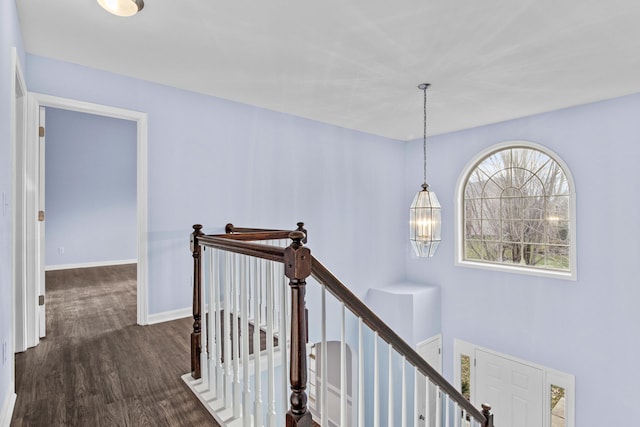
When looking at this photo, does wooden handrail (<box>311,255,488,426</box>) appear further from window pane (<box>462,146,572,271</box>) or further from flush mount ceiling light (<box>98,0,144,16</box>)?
window pane (<box>462,146,572,271</box>)

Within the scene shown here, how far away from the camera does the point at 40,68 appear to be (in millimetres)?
2785

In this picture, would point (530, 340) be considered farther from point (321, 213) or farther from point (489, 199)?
point (321, 213)

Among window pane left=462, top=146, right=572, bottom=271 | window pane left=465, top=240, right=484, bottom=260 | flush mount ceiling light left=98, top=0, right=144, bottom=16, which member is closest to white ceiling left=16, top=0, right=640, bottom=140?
flush mount ceiling light left=98, top=0, right=144, bottom=16

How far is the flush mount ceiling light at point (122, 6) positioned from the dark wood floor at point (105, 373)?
7.66 ft

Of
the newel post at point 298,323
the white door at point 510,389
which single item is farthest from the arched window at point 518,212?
the newel post at point 298,323

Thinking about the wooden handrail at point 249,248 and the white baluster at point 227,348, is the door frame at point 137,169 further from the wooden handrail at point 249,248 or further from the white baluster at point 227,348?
the white baluster at point 227,348

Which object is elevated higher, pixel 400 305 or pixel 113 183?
pixel 113 183

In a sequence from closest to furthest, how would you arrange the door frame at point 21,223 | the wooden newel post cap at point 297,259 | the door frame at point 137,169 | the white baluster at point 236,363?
1. the wooden newel post cap at point 297,259
2. the white baluster at point 236,363
3. the door frame at point 21,223
4. the door frame at point 137,169

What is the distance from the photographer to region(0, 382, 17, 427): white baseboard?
1638 millimetres

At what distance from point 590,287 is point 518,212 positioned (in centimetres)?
127

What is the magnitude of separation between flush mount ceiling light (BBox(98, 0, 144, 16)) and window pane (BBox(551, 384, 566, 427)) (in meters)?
5.91

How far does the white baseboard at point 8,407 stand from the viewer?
164cm

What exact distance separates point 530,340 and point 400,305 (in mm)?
1764

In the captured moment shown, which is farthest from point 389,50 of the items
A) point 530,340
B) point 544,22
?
point 530,340
